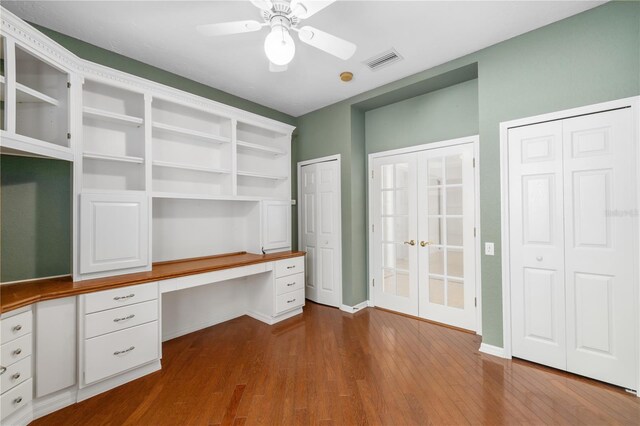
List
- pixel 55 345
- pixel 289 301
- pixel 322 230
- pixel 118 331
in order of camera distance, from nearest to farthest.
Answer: pixel 55 345, pixel 118 331, pixel 289 301, pixel 322 230

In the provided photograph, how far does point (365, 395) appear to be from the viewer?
79.1 inches

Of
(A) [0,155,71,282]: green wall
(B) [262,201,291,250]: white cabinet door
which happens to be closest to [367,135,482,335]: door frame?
(B) [262,201,291,250]: white cabinet door

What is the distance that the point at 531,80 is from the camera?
7.82ft

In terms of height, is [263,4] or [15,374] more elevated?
[263,4]

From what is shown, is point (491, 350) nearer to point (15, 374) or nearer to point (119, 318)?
point (119, 318)

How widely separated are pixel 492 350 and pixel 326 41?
120 inches

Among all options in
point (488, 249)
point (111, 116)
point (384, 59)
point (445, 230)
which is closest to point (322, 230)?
point (445, 230)

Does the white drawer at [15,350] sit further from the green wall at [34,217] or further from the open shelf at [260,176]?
the open shelf at [260,176]

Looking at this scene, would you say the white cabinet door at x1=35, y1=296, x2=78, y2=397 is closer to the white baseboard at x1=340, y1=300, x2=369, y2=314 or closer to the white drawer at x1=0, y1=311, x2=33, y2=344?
the white drawer at x1=0, y1=311, x2=33, y2=344

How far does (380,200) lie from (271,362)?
245cm

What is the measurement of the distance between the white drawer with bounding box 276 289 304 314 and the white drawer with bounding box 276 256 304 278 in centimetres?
27

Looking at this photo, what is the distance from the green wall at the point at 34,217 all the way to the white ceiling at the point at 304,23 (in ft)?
3.97

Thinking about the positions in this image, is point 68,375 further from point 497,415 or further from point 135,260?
point 497,415

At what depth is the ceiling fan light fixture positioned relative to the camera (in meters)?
1.74
